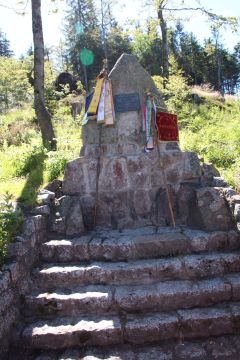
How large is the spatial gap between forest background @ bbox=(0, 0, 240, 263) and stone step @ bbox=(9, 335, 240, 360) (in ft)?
6.11

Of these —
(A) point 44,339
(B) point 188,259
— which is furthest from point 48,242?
(B) point 188,259

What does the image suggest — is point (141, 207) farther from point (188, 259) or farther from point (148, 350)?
point (148, 350)

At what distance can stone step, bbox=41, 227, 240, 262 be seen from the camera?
433cm

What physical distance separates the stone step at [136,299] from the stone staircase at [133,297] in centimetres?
1

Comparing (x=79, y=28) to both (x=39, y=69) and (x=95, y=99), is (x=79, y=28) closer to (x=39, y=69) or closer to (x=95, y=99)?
(x=39, y=69)

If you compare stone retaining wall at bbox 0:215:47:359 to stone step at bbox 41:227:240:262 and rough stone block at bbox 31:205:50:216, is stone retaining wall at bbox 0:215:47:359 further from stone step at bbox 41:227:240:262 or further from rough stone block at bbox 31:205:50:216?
stone step at bbox 41:227:240:262

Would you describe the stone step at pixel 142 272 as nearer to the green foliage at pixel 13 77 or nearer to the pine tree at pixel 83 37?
the green foliage at pixel 13 77

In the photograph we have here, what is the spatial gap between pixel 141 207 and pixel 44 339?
7.91 ft

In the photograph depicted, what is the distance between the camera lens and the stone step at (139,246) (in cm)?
433

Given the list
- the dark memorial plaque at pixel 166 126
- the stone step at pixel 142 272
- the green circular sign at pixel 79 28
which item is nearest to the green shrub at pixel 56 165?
the dark memorial plaque at pixel 166 126

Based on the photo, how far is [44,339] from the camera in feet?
11.2

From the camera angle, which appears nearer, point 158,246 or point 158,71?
point 158,246

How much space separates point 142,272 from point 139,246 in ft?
1.27

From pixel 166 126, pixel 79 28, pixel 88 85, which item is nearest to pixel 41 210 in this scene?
pixel 166 126
